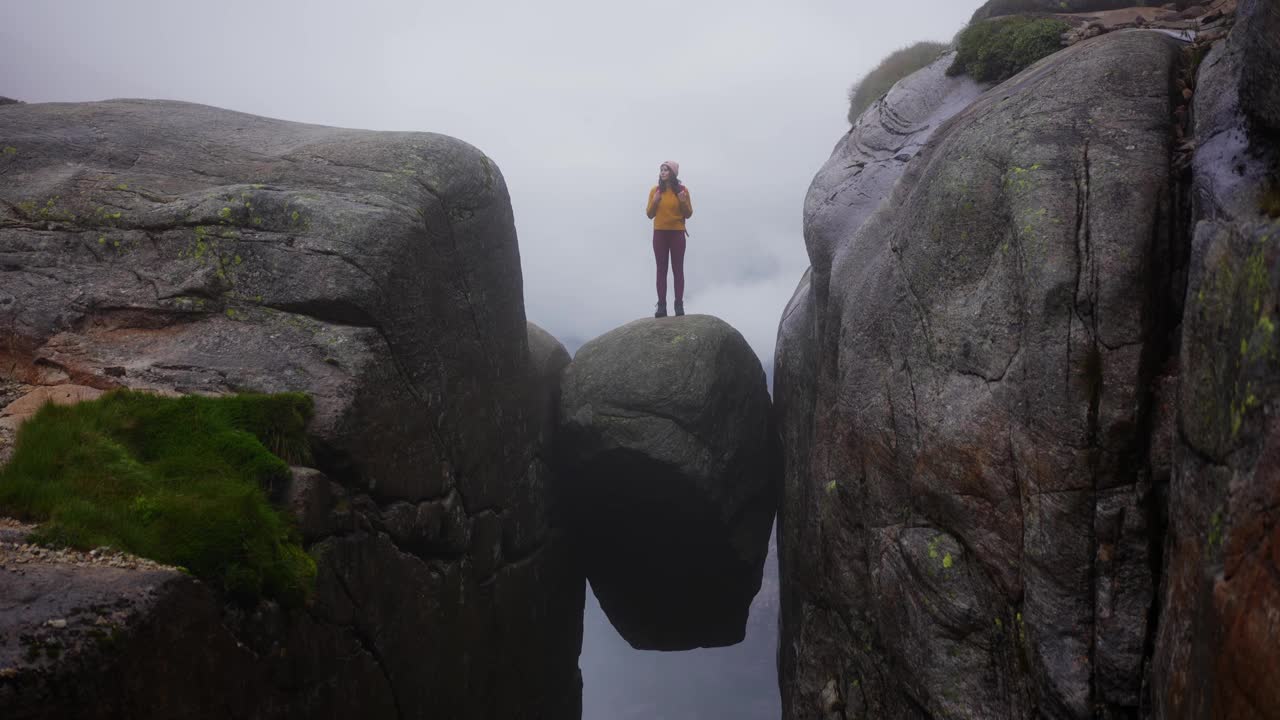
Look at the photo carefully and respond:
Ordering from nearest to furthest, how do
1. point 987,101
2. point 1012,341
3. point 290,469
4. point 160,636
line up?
1. point 160,636
2. point 290,469
3. point 1012,341
4. point 987,101

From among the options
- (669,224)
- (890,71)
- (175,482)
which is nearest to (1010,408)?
(175,482)

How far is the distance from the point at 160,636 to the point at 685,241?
55.0 feet

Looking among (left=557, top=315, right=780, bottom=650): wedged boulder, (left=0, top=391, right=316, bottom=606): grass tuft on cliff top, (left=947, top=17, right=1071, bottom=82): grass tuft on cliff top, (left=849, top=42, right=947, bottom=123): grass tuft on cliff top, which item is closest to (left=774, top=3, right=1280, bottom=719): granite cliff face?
(left=947, top=17, right=1071, bottom=82): grass tuft on cliff top

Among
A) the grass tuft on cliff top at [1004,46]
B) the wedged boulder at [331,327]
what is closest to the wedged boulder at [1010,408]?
the grass tuft on cliff top at [1004,46]

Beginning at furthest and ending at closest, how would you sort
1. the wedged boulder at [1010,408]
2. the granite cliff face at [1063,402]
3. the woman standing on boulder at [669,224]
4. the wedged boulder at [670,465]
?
the woman standing on boulder at [669,224], the wedged boulder at [670,465], the wedged boulder at [1010,408], the granite cliff face at [1063,402]

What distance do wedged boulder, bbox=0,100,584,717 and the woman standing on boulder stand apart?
20.8ft

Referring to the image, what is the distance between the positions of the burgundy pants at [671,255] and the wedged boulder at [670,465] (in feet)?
6.29

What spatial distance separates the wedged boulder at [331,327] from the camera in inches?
408

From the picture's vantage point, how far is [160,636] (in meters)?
6.63

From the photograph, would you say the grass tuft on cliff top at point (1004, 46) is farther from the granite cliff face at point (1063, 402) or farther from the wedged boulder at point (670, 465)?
the wedged boulder at point (670, 465)

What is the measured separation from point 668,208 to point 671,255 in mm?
1419

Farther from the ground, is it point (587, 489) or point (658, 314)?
point (658, 314)

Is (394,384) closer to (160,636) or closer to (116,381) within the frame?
(116,381)

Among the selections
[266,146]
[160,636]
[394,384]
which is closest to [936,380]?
[394,384]
